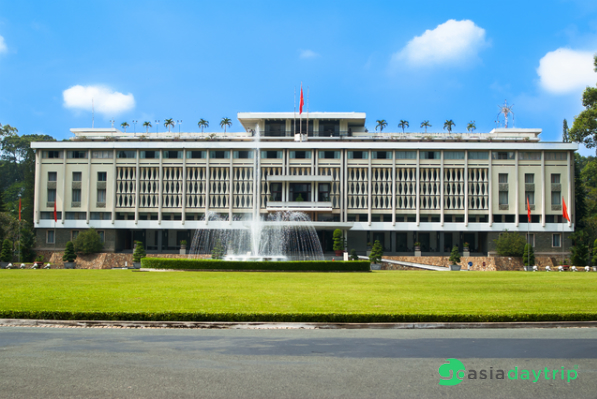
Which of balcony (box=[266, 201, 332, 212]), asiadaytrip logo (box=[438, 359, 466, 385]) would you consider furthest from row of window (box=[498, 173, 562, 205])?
asiadaytrip logo (box=[438, 359, 466, 385])

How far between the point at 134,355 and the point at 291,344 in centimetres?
334

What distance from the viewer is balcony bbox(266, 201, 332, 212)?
70500 millimetres

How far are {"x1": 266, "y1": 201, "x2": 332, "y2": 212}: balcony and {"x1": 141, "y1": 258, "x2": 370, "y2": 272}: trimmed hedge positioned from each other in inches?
1128

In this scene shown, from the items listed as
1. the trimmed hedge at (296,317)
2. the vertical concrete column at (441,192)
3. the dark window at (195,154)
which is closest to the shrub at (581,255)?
the vertical concrete column at (441,192)

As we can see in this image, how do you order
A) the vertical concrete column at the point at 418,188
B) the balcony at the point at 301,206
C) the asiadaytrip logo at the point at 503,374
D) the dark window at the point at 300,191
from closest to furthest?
the asiadaytrip logo at the point at 503,374, the balcony at the point at 301,206, the vertical concrete column at the point at 418,188, the dark window at the point at 300,191

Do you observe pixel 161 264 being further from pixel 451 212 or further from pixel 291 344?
pixel 451 212

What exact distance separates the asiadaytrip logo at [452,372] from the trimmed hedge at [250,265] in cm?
2969

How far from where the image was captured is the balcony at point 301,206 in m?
70.5

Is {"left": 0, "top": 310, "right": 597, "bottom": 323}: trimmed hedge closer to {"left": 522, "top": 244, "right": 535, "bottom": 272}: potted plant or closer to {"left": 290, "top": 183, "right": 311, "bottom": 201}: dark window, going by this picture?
{"left": 522, "top": 244, "right": 535, "bottom": 272}: potted plant

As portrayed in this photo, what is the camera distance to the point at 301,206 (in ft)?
232

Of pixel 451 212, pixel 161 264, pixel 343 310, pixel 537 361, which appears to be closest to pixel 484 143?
pixel 451 212

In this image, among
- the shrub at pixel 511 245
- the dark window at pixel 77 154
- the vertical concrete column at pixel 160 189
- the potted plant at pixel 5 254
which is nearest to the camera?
the potted plant at pixel 5 254

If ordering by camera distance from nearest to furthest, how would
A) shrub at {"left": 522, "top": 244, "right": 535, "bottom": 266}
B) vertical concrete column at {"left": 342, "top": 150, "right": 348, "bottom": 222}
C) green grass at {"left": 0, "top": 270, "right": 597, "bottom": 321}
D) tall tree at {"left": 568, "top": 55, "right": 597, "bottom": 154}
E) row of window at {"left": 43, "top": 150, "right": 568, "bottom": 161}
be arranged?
1. green grass at {"left": 0, "top": 270, "right": 597, "bottom": 321}
2. tall tree at {"left": 568, "top": 55, "right": 597, "bottom": 154}
3. shrub at {"left": 522, "top": 244, "right": 535, "bottom": 266}
4. vertical concrete column at {"left": 342, "top": 150, "right": 348, "bottom": 222}
5. row of window at {"left": 43, "top": 150, "right": 568, "bottom": 161}

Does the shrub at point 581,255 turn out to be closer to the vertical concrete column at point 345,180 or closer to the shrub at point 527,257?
the shrub at point 527,257
